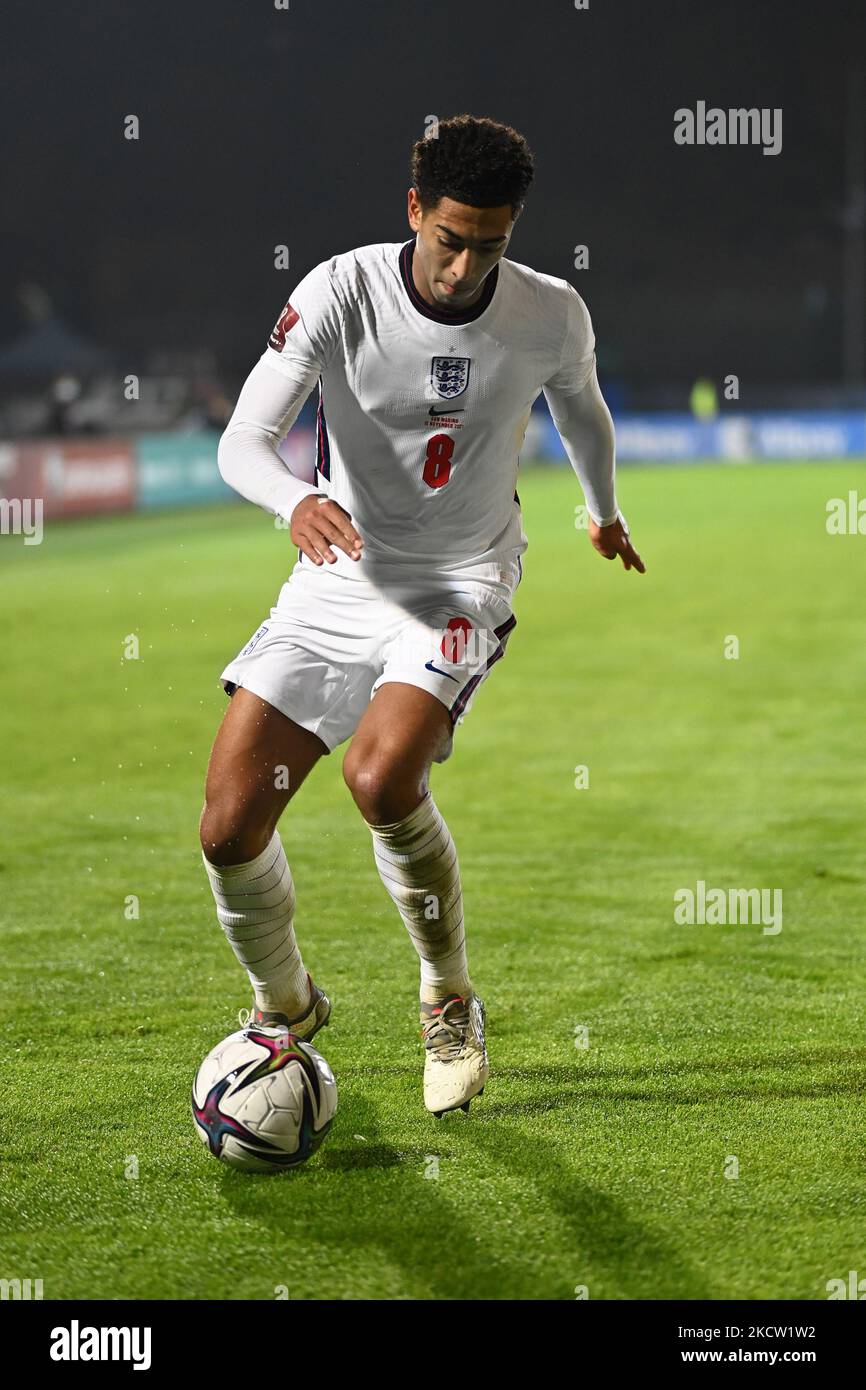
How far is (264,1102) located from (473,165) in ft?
6.94

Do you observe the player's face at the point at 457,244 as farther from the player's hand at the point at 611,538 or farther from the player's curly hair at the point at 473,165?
the player's hand at the point at 611,538

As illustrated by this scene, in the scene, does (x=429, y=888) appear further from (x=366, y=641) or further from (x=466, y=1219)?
(x=466, y=1219)

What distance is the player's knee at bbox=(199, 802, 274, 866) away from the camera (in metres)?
3.52

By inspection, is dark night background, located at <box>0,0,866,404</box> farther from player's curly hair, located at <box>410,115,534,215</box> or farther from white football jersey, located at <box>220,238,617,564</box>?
player's curly hair, located at <box>410,115,534,215</box>

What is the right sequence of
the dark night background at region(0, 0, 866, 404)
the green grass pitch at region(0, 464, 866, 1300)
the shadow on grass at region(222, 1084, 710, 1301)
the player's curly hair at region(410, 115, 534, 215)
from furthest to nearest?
the dark night background at region(0, 0, 866, 404), the player's curly hair at region(410, 115, 534, 215), the green grass pitch at region(0, 464, 866, 1300), the shadow on grass at region(222, 1084, 710, 1301)

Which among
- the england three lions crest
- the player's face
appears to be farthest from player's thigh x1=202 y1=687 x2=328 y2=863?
the player's face

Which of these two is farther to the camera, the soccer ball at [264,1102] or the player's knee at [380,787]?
the player's knee at [380,787]

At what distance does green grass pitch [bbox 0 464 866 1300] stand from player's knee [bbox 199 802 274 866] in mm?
636

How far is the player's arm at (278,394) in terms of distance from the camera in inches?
138

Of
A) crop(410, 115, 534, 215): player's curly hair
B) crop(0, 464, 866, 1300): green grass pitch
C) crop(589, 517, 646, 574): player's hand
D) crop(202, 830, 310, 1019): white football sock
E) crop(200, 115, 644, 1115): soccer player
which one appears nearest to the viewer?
crop(0, 464, 866, 1300): green grass pitch

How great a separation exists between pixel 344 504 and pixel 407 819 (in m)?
0.85

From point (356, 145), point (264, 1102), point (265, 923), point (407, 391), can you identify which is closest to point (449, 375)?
point (407, 391)

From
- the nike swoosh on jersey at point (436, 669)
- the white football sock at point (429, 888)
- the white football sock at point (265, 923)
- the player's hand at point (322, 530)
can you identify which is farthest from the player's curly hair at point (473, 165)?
the white football sock at point (265, 923)

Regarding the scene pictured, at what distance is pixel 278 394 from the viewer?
3621mm
